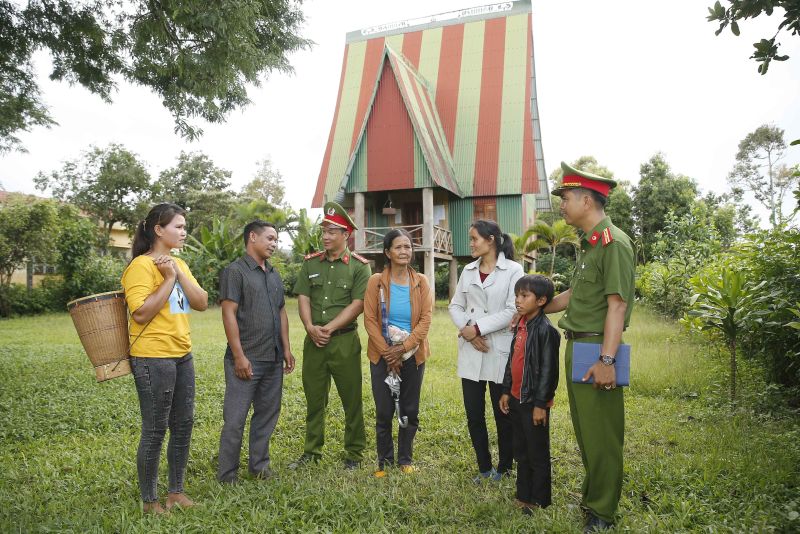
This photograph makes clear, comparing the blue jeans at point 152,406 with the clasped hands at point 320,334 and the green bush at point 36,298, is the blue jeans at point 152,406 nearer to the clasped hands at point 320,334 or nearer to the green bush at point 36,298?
the clasped hands at point 320,334

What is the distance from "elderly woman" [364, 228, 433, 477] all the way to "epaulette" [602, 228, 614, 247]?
1525 mm

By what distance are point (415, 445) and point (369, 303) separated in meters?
1.55

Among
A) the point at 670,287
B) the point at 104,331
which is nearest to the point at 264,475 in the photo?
the point at 104,331

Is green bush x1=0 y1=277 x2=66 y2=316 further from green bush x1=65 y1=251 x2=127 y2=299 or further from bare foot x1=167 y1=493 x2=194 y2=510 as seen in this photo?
bare foot x1=167 y1=493 x2=194 y2=510

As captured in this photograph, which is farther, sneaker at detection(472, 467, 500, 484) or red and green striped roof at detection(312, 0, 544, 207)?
red and green striped roof at detection(312, 0, 544, 207)

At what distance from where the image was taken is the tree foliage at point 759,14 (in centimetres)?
305

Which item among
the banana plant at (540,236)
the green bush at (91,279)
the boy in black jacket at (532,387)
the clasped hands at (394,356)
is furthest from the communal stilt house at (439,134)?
the boy in black jacket at (532,387)

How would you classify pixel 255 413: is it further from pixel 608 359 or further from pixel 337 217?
pixel 608 359

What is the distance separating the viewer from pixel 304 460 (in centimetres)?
462

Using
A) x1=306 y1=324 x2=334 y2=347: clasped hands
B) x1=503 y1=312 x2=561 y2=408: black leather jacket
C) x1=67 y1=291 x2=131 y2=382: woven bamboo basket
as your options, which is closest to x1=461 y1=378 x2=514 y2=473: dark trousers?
x1=503 y1=312 x2=561 y2=408: black leather jacket

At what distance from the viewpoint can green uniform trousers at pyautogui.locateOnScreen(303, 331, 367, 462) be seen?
4.64m

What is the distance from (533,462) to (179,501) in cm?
235

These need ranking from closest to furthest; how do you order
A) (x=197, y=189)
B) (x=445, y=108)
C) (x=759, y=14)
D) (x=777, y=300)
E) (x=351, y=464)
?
1. (x=759, y=14)
2. (x=351, y=464)
3. (x=777, y=300)
4. (x=445, y=108)
5. (x=197, y=189)

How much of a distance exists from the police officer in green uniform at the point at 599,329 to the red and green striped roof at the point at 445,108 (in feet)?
43.6
